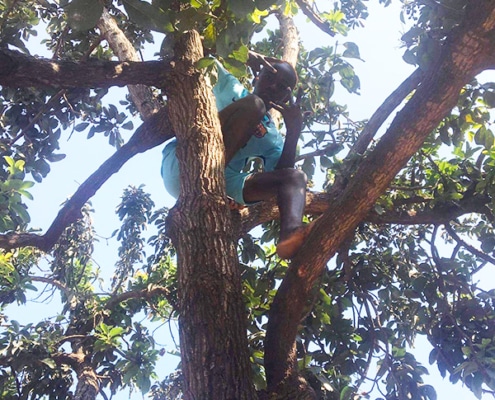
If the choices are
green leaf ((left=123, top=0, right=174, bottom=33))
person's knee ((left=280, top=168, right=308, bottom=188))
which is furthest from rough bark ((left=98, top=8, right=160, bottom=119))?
green leaf ((left=123, top=0, right=174, bottom=33))

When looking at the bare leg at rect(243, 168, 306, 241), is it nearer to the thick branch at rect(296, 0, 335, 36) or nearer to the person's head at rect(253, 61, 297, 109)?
the person's head at rect(253, 61, 297, 109)

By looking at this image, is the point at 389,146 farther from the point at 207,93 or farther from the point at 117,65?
the point at 117,65

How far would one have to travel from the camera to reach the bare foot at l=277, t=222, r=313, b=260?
2.35 m

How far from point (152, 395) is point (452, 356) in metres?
3.77

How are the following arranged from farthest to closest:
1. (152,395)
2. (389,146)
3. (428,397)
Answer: (152,395), (428,397), (389,146)

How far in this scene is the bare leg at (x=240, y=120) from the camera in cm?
271

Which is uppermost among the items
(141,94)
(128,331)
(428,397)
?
(141,94)

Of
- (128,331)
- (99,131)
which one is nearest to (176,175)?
(99,131)

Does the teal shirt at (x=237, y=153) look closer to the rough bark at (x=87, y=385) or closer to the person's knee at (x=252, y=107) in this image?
the person's knee at (x=252, y=107)

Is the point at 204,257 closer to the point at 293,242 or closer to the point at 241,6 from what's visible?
the point at 293,242

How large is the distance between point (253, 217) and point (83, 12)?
183 cm

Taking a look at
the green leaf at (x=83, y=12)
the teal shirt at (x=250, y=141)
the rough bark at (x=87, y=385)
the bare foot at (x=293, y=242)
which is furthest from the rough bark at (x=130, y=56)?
the rough bark at (x=87, y=385)

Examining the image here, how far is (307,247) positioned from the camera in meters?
2.22

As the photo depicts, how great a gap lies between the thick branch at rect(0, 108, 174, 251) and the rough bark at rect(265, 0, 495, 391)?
4.25ft
